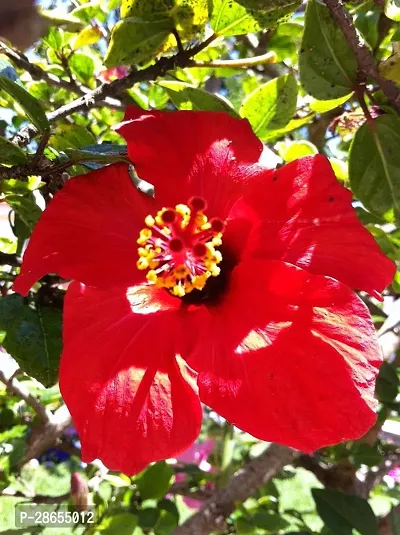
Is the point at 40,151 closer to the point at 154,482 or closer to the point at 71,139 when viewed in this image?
the point at 71,139

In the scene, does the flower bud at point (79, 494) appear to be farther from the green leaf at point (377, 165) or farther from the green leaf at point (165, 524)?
the green leaf at point (377, 165)

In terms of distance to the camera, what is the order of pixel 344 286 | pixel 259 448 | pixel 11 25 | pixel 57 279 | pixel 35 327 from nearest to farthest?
1. pixel 11 25
2. pixel 344 286
3. pixel 35 327
4. pixel 57 279
5. pixel 259 448

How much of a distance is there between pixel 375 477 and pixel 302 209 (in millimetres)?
1411

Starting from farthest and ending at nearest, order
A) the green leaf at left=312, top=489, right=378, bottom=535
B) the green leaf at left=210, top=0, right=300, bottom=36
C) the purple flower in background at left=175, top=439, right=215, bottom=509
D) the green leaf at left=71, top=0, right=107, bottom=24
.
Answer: the purple flower in background at left=175, top=439, right=215, bottom=509, the green leaf at left=312, top=489, right=378, bottom=535, the green leaf at left=71, top=0, right=107, bottom=24, the green leaf at left=210, top=0, right=300, bottom=36

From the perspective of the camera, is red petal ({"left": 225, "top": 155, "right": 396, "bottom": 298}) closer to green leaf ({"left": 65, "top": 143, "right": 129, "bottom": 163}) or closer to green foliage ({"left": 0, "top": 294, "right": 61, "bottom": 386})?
green leaf ({"left": 65, "top": 143, "right": 129, "bottom": 163})

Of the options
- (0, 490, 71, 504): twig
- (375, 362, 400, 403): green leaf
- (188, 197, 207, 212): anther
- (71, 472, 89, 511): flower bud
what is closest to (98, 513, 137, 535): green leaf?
(71, 472, 89, 511): flower bud

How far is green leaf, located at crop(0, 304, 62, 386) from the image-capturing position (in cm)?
74

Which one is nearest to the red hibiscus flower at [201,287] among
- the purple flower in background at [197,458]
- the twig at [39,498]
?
the twig at [39,498]

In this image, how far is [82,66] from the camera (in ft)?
4.50

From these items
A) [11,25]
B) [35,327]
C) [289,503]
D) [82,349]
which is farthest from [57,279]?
[289,503]

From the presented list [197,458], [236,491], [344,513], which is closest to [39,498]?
[236,491]

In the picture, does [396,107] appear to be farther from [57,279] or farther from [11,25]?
[11,25]

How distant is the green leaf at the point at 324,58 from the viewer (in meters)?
0.74

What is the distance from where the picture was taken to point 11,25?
146mm
